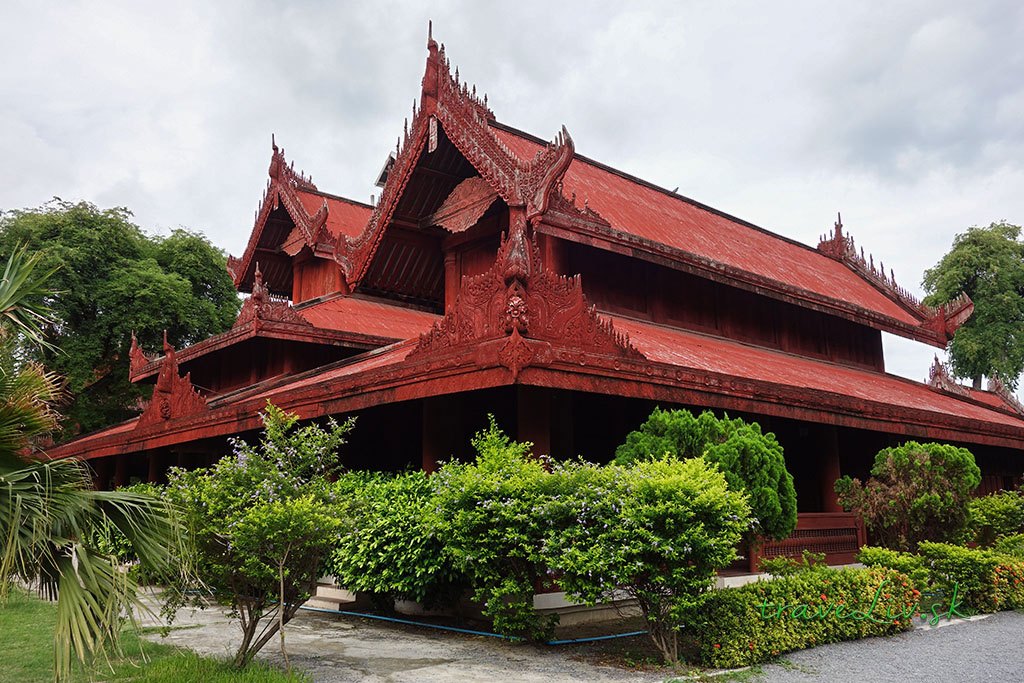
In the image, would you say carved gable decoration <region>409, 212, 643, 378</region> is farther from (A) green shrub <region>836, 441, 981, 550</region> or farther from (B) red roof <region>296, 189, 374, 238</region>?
(B) red roof <region>296, 189, 374, 238</region>

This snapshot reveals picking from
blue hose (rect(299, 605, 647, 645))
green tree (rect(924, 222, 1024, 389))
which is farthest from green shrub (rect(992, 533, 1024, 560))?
green tree (rect(924, 222, 1024, 389))

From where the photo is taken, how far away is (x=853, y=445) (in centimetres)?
1548

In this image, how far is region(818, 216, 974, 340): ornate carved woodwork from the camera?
19156mm

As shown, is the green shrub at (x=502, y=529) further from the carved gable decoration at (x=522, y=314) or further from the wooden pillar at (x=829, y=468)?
the wooden pillar at (x=829, y=468)

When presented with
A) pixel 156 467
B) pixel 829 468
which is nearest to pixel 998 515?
pixel 829 468

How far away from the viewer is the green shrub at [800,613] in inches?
259

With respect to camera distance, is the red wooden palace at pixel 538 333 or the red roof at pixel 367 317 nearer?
the red wooden palace at pixel 538 333

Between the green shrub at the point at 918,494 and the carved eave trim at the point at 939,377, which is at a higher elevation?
the carved eave trim at the point at 939,377

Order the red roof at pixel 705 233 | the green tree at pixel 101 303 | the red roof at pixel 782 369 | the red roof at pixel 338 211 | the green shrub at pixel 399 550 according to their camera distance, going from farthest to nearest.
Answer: the green tree at pixel 101 303 < the red roof at pixel 338 211 < the red roof at pixel 705 233 < the red roof at pixel 782 369 < the green shrub at pixel 399 550

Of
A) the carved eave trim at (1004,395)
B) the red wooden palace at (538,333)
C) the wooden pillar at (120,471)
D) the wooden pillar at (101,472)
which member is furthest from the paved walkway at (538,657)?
the carved eave trim at (1004,395)

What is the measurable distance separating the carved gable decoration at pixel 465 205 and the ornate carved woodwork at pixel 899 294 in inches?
474

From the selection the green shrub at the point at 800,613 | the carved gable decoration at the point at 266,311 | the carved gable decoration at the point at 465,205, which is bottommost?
the green shrub at the point at 800,613

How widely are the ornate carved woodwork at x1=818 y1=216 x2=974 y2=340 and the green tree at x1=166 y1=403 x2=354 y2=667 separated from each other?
16.9 m

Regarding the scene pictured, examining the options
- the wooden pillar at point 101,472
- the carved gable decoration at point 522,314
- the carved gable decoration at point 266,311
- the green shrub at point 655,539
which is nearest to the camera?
the green shrub at point 655,539
